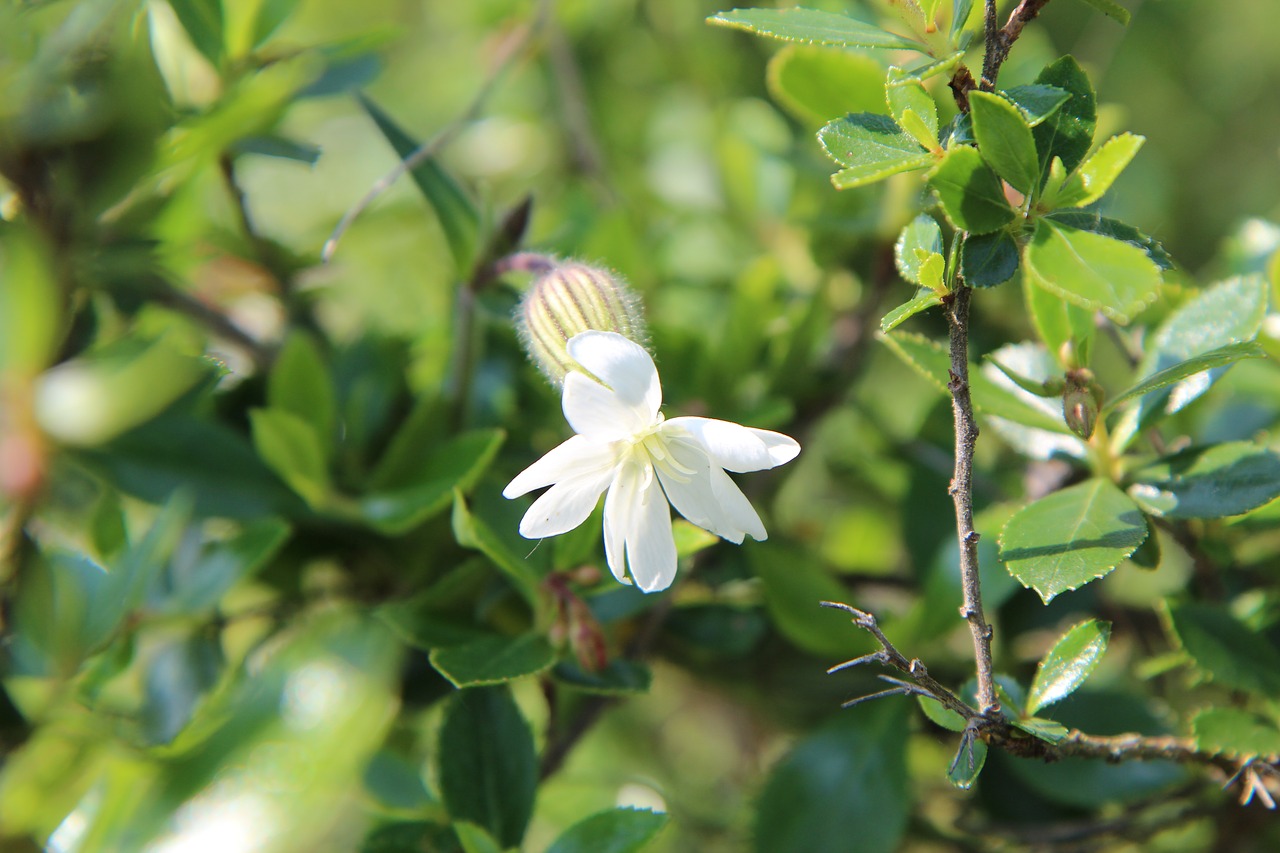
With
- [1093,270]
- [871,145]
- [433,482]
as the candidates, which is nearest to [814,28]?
[871,145]

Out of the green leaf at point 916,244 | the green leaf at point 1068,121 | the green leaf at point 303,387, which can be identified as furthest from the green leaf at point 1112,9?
the green leaf at point 303,387

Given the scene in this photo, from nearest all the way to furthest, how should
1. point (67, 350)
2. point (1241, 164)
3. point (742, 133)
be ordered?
point (67, 350) → point (742, 133) → point (1241, 164)

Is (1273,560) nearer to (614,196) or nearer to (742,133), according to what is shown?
(742,133)

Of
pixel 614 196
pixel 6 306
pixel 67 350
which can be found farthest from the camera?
pixel 614 196

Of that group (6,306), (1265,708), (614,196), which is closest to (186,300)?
(6,306)

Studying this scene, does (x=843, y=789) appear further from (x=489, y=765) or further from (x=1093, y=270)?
(x=1093, y=270)

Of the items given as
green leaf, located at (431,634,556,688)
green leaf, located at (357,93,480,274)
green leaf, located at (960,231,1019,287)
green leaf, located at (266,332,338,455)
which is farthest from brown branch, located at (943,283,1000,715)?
green leaf, located at (266,332,338,455)

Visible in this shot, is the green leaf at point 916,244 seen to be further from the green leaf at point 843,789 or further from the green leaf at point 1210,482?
the green leaf at point 843,789

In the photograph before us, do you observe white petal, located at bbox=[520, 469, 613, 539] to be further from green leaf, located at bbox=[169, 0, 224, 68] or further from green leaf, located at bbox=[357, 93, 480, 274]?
green leaf, located at bbox=[169, 0, 224, 68]
